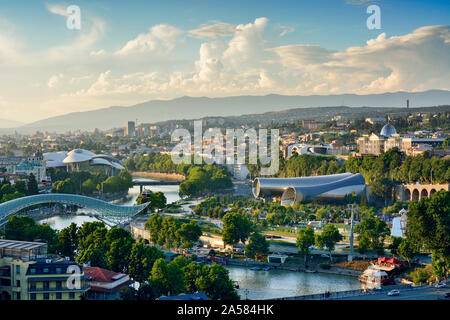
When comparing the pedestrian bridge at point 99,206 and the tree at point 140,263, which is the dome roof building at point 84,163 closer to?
the pedestrian bridge at point 99,206

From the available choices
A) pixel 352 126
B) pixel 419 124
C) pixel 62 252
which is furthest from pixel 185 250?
pixel 352 126

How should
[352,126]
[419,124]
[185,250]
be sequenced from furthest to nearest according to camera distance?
[352,126], [419,124], [185,250]

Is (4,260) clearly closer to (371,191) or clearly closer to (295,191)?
(295,191)

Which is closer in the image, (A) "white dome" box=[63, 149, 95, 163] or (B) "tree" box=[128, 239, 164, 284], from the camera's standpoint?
(B) "tree" box=[128, 239, 164, 284]

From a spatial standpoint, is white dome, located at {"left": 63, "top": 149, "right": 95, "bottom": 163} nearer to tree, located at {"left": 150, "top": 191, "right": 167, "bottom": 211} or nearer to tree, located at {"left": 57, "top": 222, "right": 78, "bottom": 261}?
tree, located at {"left": 150, "top": 191, "right": 167, "bottom": 211}

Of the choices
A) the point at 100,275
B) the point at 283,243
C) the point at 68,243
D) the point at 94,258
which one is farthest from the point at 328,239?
the point at 100,275

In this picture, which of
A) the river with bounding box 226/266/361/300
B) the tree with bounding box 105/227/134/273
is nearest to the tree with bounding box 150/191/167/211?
the river with bounding box 226/266/361/300

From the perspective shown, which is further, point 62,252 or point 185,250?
point 185,250
